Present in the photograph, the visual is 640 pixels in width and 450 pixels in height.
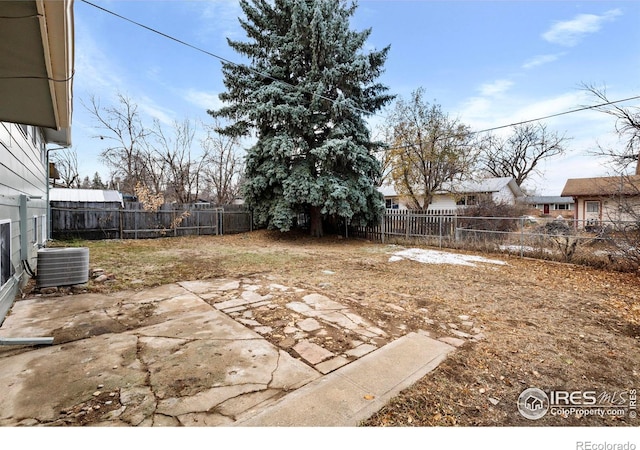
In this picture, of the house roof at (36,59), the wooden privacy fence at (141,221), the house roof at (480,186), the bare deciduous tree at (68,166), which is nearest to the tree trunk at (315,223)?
the wooden privacy fence at (141,221)

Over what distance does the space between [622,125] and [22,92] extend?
1125 cm

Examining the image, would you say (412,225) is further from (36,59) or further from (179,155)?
(179,155)

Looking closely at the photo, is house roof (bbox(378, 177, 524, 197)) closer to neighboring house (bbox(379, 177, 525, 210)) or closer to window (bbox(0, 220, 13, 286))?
neighboring house (bbox(379, 177, 525, 210))

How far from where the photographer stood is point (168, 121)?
58.2 ft

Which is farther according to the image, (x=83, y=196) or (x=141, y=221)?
(x=83, y=196)

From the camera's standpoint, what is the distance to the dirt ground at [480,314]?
197cm

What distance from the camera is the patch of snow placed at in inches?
295

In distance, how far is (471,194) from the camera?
19078 mm

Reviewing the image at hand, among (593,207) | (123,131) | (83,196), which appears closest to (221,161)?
(123,131)

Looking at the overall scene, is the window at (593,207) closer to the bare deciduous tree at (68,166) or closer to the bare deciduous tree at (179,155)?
the bare deciduous tree at (179,155)

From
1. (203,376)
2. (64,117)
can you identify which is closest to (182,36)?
(64,117)

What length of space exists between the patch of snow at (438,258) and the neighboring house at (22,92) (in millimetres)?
7028

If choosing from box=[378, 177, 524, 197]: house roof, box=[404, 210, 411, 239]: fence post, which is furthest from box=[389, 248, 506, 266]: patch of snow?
box=[378, 177, 524, 197]: house roof
